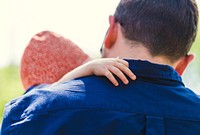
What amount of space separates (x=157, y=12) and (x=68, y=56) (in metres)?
0.44

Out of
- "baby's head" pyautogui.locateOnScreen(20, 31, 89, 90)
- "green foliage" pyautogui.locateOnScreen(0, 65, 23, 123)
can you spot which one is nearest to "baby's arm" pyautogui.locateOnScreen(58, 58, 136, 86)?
"baby's head" pyautogui.locateOnScreen(20, 31, 89, 90)

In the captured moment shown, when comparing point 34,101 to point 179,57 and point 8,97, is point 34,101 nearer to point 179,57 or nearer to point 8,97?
point 179,57

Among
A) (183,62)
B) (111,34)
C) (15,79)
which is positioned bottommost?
(15,79)

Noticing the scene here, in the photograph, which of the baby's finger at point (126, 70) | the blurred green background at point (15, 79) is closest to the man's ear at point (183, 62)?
the baby's finger at point (126, 70)

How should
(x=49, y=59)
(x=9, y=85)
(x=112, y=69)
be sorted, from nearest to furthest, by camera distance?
(x=112, y=69)
(x=49, y=59)
(x=9, y=85)

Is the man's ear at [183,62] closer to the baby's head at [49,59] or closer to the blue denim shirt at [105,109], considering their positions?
the blue denim shirt at [105,109]

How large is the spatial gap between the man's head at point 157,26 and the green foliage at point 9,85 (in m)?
6.76

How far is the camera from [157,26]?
196 cm

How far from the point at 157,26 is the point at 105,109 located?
32 centimetres

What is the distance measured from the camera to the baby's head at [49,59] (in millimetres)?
2266

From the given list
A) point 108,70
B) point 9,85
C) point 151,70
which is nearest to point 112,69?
point 108,70

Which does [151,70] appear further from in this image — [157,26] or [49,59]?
[49,59]

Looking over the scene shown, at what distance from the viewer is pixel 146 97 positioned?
6.12ft

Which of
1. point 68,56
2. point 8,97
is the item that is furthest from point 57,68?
point 8,97
